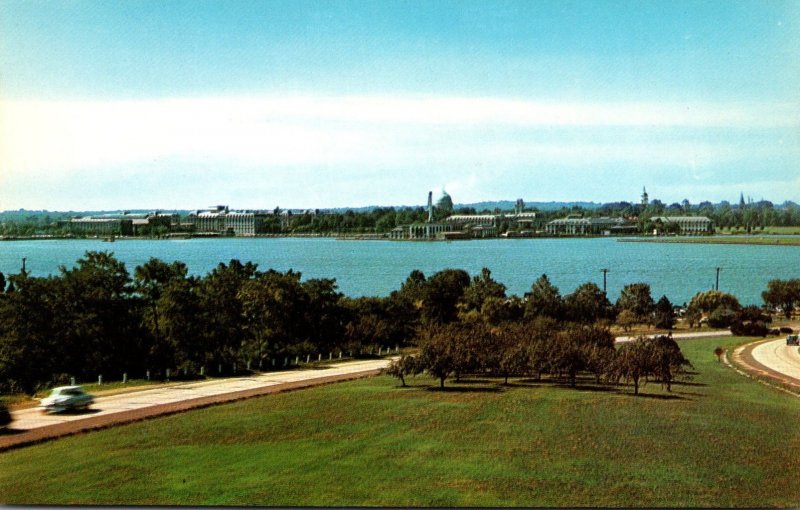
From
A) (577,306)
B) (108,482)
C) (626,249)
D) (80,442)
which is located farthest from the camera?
(626,249)

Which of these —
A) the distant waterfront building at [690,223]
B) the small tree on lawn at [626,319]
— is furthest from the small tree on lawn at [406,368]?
the distant waterfront building at [690,223]

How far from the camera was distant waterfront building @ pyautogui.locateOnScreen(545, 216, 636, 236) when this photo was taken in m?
97.0

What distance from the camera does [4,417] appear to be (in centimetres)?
1852

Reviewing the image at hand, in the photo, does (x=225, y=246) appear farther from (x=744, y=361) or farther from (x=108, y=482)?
(x=108, y=482)

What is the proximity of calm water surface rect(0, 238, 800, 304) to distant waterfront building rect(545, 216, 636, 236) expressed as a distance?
13.2 m

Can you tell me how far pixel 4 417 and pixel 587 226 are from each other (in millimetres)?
90075

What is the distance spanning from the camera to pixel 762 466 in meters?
15.0

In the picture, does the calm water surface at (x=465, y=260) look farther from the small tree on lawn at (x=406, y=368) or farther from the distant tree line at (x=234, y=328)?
the small tree on lawn at (x=406, y=368)

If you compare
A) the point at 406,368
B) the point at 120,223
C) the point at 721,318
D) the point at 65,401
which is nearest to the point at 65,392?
the point at 65,401

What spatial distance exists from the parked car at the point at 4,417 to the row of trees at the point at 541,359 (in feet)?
31.0

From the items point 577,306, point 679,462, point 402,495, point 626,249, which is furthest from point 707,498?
point 626,249

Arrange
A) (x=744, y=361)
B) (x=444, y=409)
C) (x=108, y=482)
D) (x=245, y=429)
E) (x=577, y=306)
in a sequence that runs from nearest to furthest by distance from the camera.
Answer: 1. (x=108, y=482)
2. (x=245, y=429)
3. (x=444, y=409)
4. (x=744, y=361)
5. (x=577, y=306)

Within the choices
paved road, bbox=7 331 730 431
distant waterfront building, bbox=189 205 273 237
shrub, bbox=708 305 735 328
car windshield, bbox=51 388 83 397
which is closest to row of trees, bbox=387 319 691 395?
paved road, bbox=7 331 730 431

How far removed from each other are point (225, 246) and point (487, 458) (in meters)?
44.3
